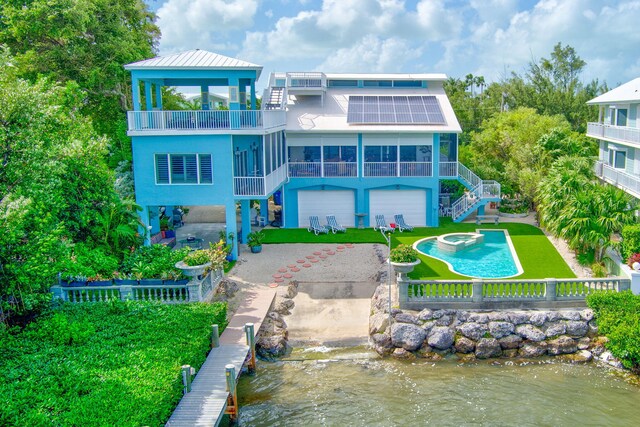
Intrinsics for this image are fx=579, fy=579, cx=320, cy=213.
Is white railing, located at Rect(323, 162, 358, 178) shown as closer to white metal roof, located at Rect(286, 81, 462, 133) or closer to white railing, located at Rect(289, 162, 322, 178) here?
white railing, located at Rect(289, 162, 322, 178)

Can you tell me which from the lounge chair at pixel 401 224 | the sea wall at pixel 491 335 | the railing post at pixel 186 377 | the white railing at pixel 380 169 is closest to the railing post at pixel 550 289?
the sea wall at pixel 491 335

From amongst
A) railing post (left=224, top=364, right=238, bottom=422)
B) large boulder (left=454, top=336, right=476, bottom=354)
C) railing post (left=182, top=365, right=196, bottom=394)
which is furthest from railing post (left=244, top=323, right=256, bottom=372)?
large boulder (left=454, top=336, right=476, bottom=354)

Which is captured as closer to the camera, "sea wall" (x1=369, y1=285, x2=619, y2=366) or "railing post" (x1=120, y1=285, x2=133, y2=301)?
"sea wall" (x1=369, y1=285, x2=619, y2=366)

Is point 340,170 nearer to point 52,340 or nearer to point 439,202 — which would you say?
point 439,202

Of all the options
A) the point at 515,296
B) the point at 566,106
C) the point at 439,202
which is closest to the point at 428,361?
the point at 515,296

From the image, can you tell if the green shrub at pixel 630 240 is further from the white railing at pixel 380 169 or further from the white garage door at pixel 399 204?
the white railing at pixel 380 169

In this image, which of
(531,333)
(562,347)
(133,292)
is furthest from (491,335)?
(133,292)
